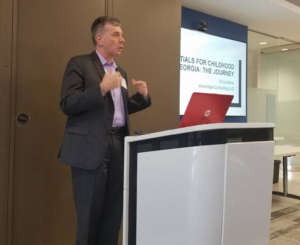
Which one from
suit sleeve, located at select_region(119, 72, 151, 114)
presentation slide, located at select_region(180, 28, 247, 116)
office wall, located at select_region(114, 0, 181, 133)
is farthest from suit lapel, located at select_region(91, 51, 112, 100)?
presentation slide, located at select_region(180, 28, 247, 116)

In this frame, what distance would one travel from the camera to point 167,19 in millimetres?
2797

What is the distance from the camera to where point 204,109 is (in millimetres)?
1478

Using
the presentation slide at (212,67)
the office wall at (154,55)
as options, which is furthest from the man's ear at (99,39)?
the presentation slide at (212,67)

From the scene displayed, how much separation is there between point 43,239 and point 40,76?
42.9 inches

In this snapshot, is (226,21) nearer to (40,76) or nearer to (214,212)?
(40,76)

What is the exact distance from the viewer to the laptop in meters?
1.41

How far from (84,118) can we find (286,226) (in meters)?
2.48

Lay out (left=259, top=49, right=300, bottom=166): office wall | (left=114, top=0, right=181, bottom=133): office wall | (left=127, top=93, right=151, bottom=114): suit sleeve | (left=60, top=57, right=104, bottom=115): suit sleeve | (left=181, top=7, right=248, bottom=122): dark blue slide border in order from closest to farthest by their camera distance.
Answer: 1. (left=60, top=57, right=104, bottom=115): suit sleeve
2. (left=127, top=93, right=151, bottom=114): suit sleeve
3. (left=114, top=0, right=181, bottom=133): office wall
4. (left=181, top=7, right=248, bottom=122): dark blue slide border
5. (left=259, top=49, right=300, bottom=166): office wall

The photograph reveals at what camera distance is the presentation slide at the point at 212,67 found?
4406mm

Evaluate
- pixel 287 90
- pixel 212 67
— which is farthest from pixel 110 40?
pixel 287 90

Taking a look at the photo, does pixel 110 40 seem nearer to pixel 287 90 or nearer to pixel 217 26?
pixel 217 26

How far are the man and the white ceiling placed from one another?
2.87 meters

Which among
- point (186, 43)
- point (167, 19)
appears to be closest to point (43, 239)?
point (167, 19)

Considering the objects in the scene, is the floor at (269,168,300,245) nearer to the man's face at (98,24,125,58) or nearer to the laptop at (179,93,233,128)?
the laptop at (179,93,233,128)
